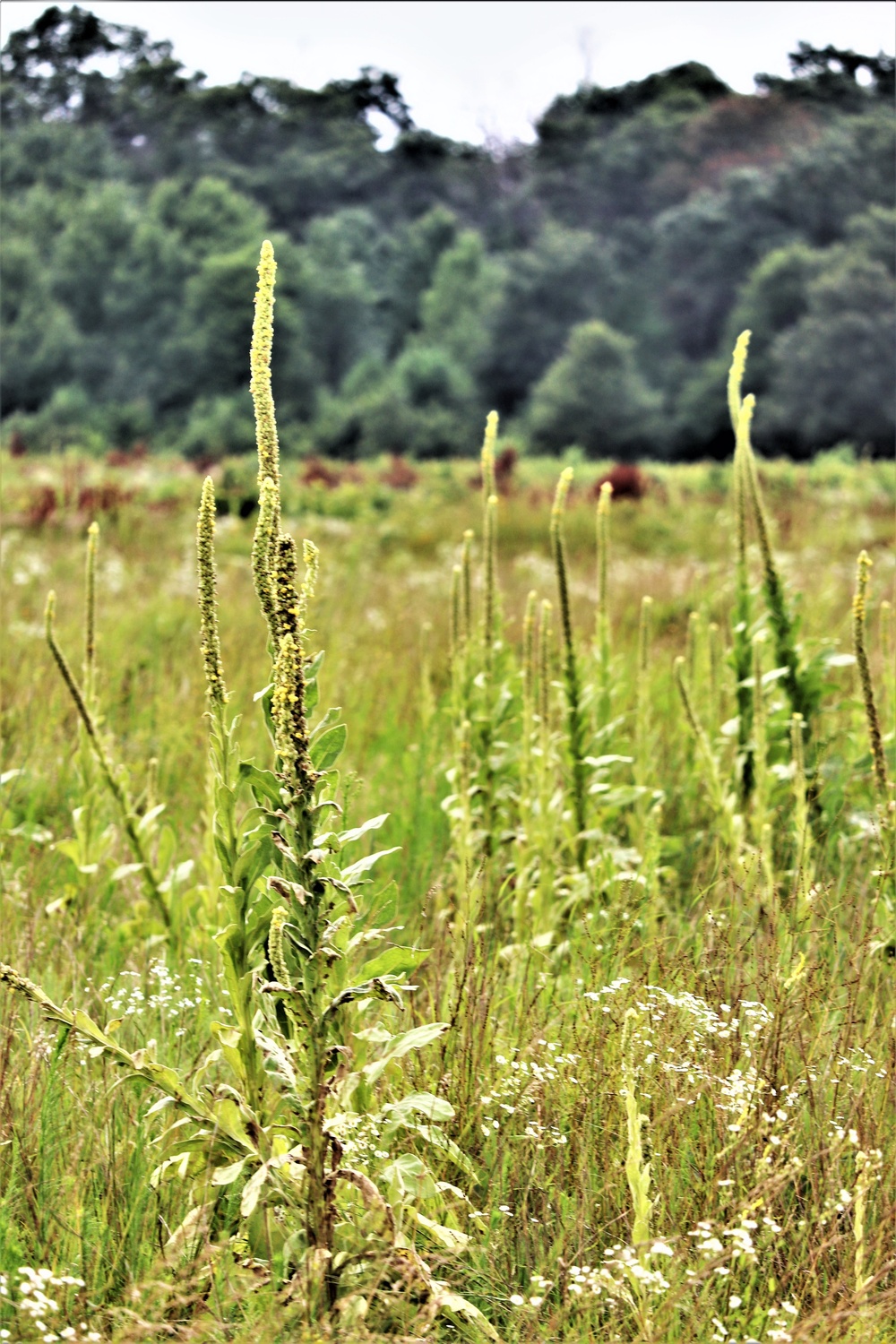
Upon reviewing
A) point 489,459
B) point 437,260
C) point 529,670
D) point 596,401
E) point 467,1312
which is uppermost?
point 437,260

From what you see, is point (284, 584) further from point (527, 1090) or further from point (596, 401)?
point (596, 401)

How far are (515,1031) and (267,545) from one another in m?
1.08

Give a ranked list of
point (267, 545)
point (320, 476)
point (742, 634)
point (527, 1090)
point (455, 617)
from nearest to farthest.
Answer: point (267, 545) → point (527, 1090) → point (455, 617) → point (742, 634) → point (320, 476)

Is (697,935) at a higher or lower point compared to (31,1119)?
higher

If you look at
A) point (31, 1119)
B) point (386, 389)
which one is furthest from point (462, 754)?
point (386, 389)

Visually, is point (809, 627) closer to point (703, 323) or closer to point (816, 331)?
point (816, 331)

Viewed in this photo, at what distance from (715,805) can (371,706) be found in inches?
71.8

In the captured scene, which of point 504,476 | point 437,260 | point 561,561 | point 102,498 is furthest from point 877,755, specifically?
point 437,260

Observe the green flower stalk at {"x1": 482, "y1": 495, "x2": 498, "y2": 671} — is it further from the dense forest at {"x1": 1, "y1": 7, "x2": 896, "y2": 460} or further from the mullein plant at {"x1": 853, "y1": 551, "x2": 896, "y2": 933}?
the dense forest at {"x1": 1, "y1": 7, "x2": 896, "y2": 460}

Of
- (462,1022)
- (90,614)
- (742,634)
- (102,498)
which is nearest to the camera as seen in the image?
(462,1022)

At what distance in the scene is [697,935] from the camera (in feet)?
7.08

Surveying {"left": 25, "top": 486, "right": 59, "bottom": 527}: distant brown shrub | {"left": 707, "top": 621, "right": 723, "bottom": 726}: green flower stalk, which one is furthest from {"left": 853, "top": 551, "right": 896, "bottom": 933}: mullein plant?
{"left": 25, "top": 486, "right": 59, "bottom": 527}: distant brown shrub

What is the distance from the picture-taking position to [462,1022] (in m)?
2.02

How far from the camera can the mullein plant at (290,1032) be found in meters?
1.56
